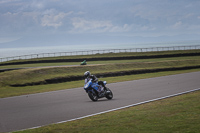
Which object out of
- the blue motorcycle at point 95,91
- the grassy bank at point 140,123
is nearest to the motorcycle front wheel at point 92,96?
the blue motorcycle at point 95,91

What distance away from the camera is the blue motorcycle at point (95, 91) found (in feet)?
49.3

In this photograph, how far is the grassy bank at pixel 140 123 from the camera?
8273mm

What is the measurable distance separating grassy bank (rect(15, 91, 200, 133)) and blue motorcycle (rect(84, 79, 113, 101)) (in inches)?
144

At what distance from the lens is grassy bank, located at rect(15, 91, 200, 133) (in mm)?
8273

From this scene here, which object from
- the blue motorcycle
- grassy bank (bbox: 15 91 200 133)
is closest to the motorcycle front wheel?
the blue motorcycle

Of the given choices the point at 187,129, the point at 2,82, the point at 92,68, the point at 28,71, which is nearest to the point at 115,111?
the point at 187,129

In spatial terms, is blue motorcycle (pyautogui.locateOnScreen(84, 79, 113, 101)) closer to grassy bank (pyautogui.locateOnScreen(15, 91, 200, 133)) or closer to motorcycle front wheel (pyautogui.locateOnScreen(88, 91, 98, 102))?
motorcycle front wheel (pyautogui.locateOnScreen(88, 91, 98, 102))

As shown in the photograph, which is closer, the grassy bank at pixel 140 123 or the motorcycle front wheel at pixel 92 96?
the grassy bank at pixel 140 123

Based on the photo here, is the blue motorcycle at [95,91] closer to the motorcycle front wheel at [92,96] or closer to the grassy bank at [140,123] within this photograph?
the motorcycle front wheel at [92,96]

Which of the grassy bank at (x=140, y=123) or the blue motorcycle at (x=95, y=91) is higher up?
the blue motorcycle at (x=95, y=91)

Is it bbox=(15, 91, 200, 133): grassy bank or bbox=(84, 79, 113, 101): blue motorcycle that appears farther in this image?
bbox=(84, 79, 113, 101): blue motorcycle

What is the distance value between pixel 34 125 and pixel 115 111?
340 centimetres

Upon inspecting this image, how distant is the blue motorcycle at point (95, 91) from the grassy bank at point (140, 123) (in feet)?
12.0

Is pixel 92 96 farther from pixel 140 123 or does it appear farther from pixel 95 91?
pixel 140 123
